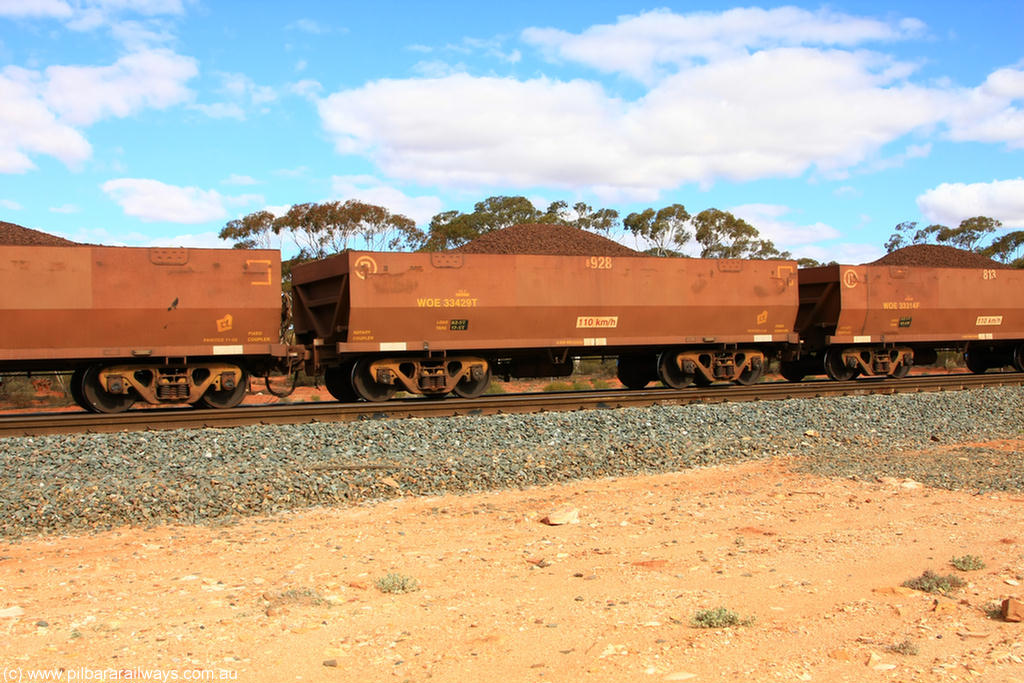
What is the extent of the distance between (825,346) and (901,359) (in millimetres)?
2376

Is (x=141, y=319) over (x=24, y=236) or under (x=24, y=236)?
under

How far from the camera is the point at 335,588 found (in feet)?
17.0

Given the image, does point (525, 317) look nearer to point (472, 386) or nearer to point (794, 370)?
point (472, 386)

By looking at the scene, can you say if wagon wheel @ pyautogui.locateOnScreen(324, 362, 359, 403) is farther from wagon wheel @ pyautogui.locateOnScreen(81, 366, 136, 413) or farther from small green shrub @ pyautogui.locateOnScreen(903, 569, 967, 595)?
small green shrub @ pyautogui.locateOnScreen(903, 569, 967, 595)

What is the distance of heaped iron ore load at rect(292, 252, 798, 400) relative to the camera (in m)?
13.8

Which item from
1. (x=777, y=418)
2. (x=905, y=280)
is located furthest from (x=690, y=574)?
(x=905, y=280)

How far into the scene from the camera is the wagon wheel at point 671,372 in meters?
16.4

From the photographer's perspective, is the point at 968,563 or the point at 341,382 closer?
the point at 968,563

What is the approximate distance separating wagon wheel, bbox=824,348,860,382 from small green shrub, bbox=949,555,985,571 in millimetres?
13934

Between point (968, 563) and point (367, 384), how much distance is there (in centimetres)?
1027

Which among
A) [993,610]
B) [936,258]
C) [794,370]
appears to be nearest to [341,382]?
[794,370]

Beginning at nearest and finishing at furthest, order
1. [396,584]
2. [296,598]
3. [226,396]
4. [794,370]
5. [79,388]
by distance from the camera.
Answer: [296,598] → [396,584] → [79,388] → [226,396] → [794,370]

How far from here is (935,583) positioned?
4992 mm

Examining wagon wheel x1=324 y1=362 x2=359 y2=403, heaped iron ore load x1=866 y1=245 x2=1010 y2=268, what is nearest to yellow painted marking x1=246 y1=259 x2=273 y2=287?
wagon wheel x1=324 y1=362 x2=359 y2=403
